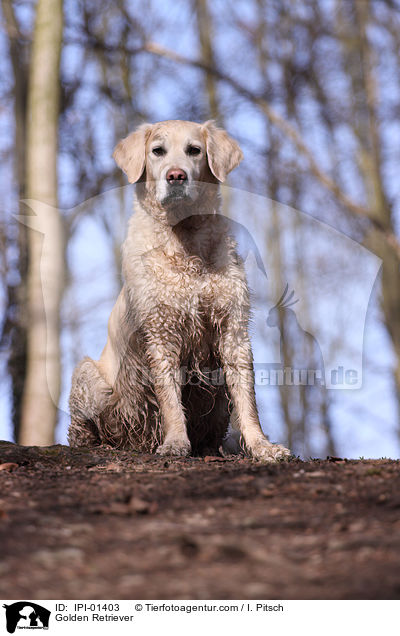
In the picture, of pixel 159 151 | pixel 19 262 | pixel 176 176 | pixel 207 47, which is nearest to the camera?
pixel 176 176

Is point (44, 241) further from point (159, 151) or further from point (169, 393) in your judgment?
point (169, 393)

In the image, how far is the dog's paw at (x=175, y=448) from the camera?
15.0 ft

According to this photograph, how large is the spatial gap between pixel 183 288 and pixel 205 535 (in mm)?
2890

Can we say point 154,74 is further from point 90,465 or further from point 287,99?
point 90,465

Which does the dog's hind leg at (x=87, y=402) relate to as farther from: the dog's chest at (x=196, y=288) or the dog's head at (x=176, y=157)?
the dog's head at (x=176, y=157)

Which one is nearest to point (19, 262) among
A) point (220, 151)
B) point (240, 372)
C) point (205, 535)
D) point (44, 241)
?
point (44, 241)

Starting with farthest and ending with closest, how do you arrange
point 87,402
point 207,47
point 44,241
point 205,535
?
1. point 207,47
2. point 44,241
3. point 87,402
4. point 205,535

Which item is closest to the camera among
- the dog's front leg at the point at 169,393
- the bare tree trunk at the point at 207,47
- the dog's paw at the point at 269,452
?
the dog's paw at the point at 269,452

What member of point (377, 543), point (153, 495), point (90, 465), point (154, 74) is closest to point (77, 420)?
point (90, 465)

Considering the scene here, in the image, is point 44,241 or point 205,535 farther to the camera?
point 44,241

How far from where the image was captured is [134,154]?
16.9ft

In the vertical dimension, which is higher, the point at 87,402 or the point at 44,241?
the point at 44,241

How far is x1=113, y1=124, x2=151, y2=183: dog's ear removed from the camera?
512 centimetres

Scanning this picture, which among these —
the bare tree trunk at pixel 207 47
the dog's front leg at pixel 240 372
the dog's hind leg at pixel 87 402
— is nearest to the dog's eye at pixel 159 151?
the dog's front leg at pixel 240 372
